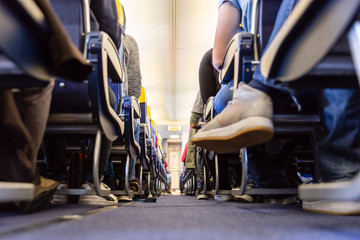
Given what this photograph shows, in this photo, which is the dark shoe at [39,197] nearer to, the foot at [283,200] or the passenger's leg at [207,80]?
the foot at [283,200]

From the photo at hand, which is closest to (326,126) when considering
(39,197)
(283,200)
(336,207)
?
(336,207)

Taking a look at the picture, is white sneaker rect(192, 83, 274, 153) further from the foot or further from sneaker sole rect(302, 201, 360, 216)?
the foot

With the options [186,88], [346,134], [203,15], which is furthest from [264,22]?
[186,88]

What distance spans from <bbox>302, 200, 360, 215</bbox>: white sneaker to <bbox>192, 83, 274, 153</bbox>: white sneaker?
0.31 metres

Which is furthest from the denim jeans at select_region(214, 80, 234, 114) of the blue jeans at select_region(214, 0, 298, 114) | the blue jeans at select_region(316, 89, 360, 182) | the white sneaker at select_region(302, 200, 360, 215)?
the white sneaker at select_region(302, 200, 360, 215)

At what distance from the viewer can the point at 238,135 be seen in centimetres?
88

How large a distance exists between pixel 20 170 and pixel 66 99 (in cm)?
43

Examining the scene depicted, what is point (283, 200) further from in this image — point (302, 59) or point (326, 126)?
point (302, 59)

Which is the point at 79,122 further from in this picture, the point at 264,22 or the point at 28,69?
the point at 264,22

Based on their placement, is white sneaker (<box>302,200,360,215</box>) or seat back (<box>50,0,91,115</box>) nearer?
white sneaker (<box>302,200,360,215</box>)

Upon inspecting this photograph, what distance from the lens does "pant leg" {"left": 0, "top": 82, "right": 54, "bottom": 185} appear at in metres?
0.85

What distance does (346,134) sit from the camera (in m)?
0.88

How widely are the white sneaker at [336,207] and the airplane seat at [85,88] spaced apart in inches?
36.6

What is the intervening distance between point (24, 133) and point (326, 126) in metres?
0.97
